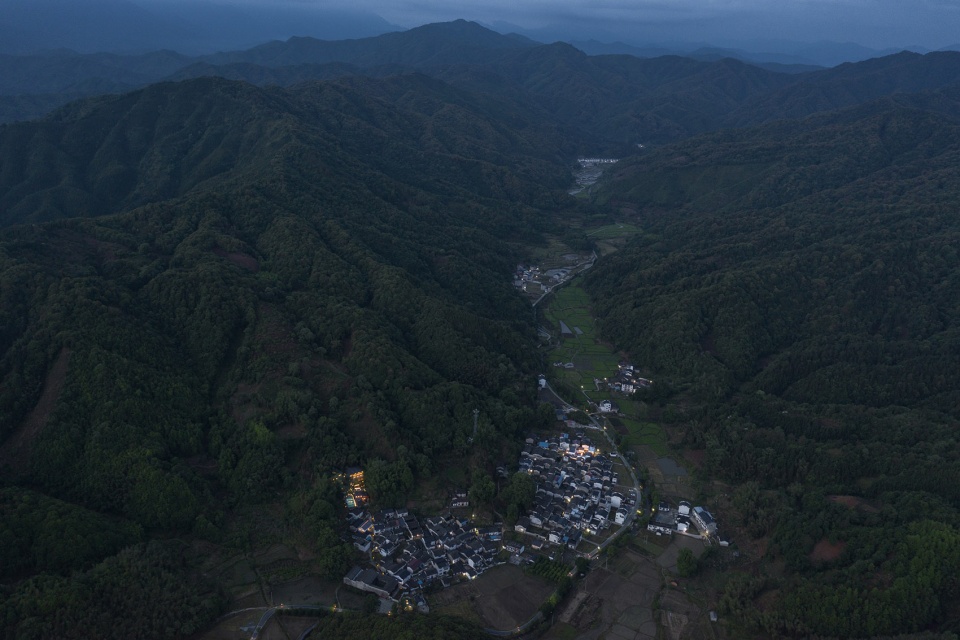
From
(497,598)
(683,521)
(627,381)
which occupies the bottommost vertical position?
(497,598)

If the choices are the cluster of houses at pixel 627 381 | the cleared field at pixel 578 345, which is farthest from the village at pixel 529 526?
the cleared field at pixel 578 345

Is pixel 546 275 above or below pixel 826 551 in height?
above

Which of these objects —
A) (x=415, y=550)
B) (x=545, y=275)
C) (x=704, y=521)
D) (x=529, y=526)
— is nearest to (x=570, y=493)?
(x=529, y=526)

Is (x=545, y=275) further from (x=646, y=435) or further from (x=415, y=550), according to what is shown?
(x=415, y=550)

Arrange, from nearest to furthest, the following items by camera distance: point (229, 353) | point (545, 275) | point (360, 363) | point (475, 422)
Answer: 1. point (475, 422)
2. point (360, 363)
3. point (229, 353)
4. point (545, 275)

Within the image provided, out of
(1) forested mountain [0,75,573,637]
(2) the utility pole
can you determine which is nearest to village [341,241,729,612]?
(1) forested mountain [0,75,573,637]

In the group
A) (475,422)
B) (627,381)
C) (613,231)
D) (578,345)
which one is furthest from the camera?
(613,231)

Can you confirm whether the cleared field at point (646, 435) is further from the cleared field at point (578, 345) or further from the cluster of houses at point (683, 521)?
the cluster of houses at point (683, 521)

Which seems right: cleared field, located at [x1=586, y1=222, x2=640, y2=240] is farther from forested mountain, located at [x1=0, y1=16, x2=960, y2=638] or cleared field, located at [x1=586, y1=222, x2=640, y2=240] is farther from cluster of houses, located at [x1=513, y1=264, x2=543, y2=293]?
cluster of houses, located at [x1=513, y1=264, x2=543, y2=293]
